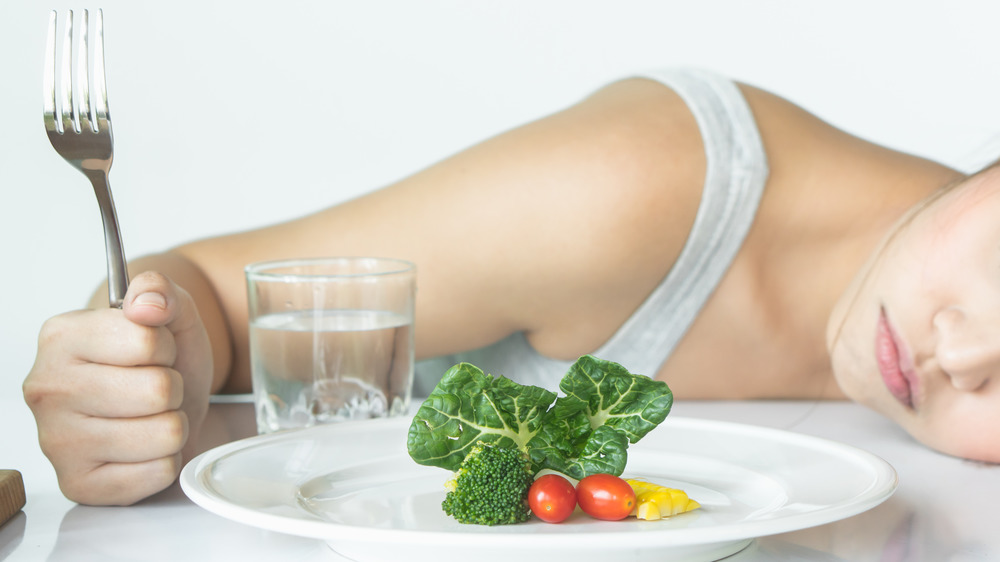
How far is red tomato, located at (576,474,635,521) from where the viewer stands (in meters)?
0.62

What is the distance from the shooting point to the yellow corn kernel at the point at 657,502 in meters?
0.63

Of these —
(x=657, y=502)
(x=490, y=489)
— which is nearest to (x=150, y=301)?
(x=490, y=489)

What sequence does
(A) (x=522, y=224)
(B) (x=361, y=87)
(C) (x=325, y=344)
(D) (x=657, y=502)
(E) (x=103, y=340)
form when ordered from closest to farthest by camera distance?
(D) (x=657, y=502) → (E) (x=103, y=340) → (C) (x=325, y=344) → (A) (x=522, y=224) → (B) (x=361, y=87)

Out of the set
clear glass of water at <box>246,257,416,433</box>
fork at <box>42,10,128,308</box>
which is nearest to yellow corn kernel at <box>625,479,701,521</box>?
clear glass of water at <box>246,257,416,433</box>

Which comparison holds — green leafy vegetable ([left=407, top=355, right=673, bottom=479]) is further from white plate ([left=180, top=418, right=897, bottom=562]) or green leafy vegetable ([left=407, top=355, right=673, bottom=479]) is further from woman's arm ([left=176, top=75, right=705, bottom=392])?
woman's arm ([left=176, top=75, right=705, bottom=392])

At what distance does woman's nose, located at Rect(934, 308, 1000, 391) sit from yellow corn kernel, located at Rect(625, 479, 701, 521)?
1.59 ft

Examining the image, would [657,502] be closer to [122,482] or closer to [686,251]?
[122,482]

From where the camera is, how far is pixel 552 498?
62 cm

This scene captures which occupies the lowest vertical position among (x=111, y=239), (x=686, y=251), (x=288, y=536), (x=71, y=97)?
(x=288, y=536)

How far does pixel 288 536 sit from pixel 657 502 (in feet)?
0.95

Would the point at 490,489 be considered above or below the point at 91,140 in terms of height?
below

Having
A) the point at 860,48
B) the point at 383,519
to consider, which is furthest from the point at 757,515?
the point at 860,48

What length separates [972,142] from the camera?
97.1 inches

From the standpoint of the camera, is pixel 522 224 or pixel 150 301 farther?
pixel 522 224
